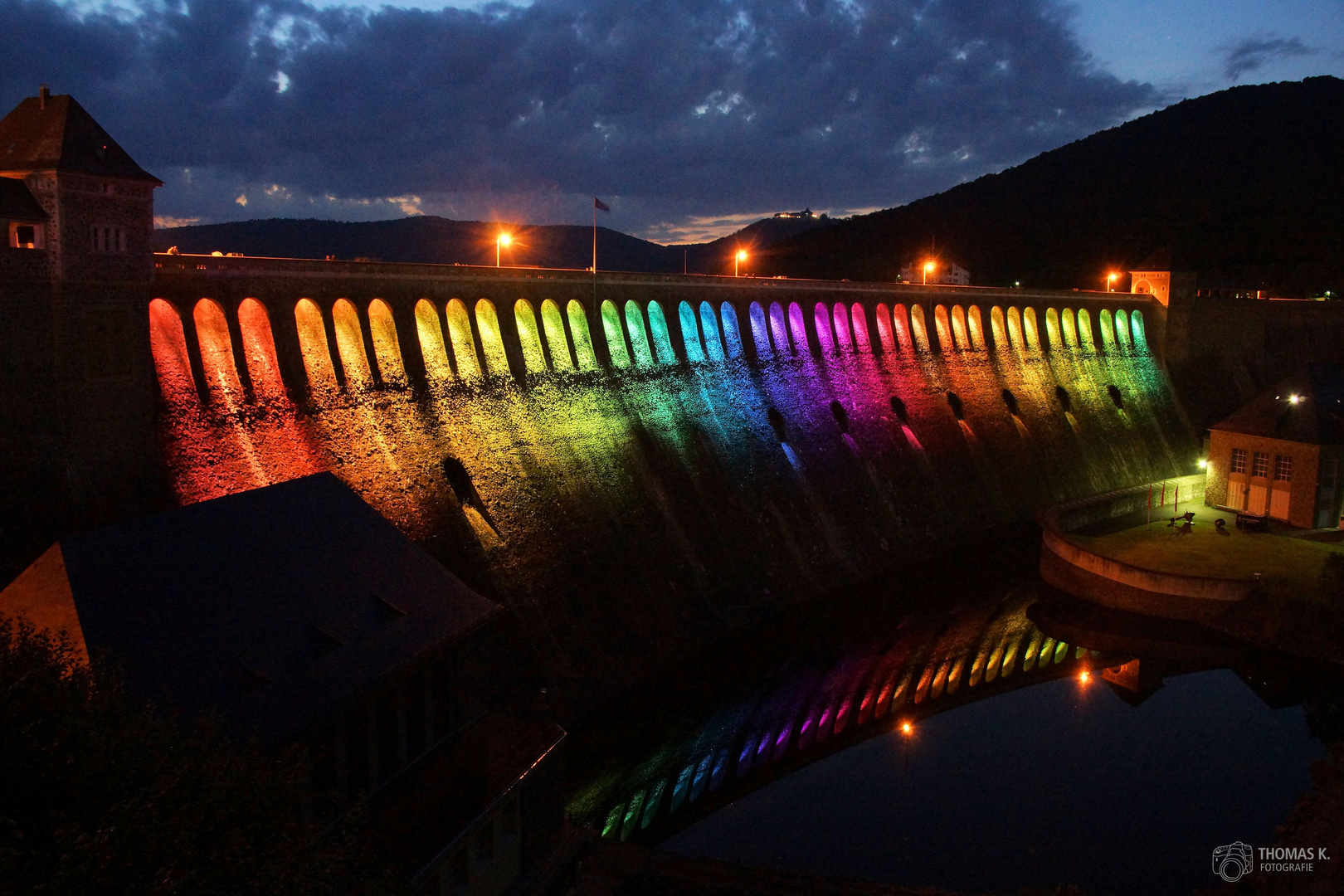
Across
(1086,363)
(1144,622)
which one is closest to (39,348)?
(1144,622)

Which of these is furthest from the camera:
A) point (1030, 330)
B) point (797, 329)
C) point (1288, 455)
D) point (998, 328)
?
point (1030, 330)

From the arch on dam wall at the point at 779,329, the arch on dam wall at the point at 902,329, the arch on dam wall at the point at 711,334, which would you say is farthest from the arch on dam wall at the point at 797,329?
the arch on dam wall at the point at 902,329

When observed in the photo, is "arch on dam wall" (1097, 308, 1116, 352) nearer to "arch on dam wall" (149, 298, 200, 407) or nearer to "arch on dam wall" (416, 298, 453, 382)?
"arch on dam wall" (416, 298, 453, 382)

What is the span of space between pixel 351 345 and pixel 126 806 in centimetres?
1621

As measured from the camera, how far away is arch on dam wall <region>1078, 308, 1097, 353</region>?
148 ft

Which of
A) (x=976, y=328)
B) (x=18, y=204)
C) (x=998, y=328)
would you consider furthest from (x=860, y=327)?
(x=18, y=204)

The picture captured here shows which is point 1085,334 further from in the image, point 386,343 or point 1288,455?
point 386,343

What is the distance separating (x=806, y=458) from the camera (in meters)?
30.9

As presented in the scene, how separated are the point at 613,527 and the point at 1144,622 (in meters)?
16.6

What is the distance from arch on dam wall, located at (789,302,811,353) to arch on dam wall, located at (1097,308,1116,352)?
21.6 meters

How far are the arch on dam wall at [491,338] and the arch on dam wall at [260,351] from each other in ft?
19.0

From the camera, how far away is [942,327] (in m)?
39.2

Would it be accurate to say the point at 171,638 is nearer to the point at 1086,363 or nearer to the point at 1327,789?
the point at 1327,789

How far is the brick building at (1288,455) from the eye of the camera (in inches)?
1262
